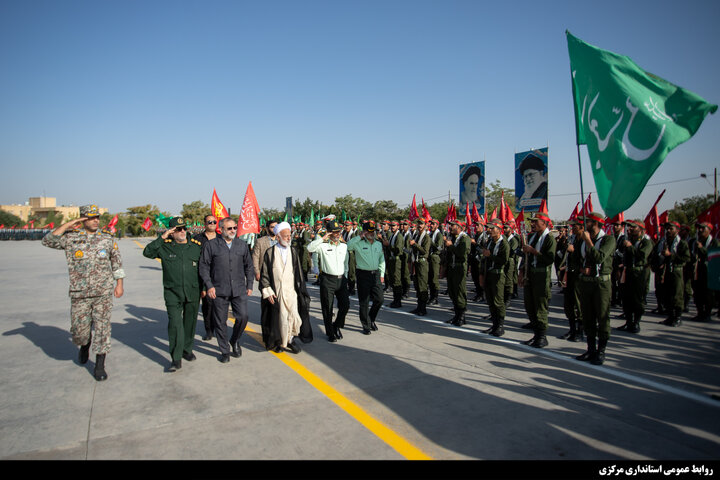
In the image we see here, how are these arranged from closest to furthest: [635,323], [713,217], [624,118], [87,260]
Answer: [624,118] < [87,260] < [635,323] < [713,217]

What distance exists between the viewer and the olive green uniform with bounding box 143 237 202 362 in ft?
18.0

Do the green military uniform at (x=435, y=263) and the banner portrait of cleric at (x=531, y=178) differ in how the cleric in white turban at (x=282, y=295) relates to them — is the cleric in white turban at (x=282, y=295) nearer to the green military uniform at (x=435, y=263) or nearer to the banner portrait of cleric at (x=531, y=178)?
the green military uniform at (x=435, y=263)

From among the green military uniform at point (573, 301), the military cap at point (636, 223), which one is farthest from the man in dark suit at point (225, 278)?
the military cap at point (636, 223)

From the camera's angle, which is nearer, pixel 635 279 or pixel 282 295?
pixel 282 295

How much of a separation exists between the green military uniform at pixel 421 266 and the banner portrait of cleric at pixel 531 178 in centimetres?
901

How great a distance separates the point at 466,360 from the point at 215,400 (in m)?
3.23

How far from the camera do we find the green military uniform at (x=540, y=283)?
6406mm

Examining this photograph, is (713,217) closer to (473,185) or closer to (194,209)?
(473,185)

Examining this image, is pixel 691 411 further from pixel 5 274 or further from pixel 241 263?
pixel 5 274

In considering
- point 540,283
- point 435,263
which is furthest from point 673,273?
point 435,263

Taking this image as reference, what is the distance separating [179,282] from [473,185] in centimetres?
1675

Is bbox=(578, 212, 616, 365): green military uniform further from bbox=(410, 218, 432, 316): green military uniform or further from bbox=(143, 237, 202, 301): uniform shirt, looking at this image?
bbox=(143, 237, 202, 301): uniform shirt

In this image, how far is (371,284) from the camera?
25.0 ft

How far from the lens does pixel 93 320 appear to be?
206 inches
